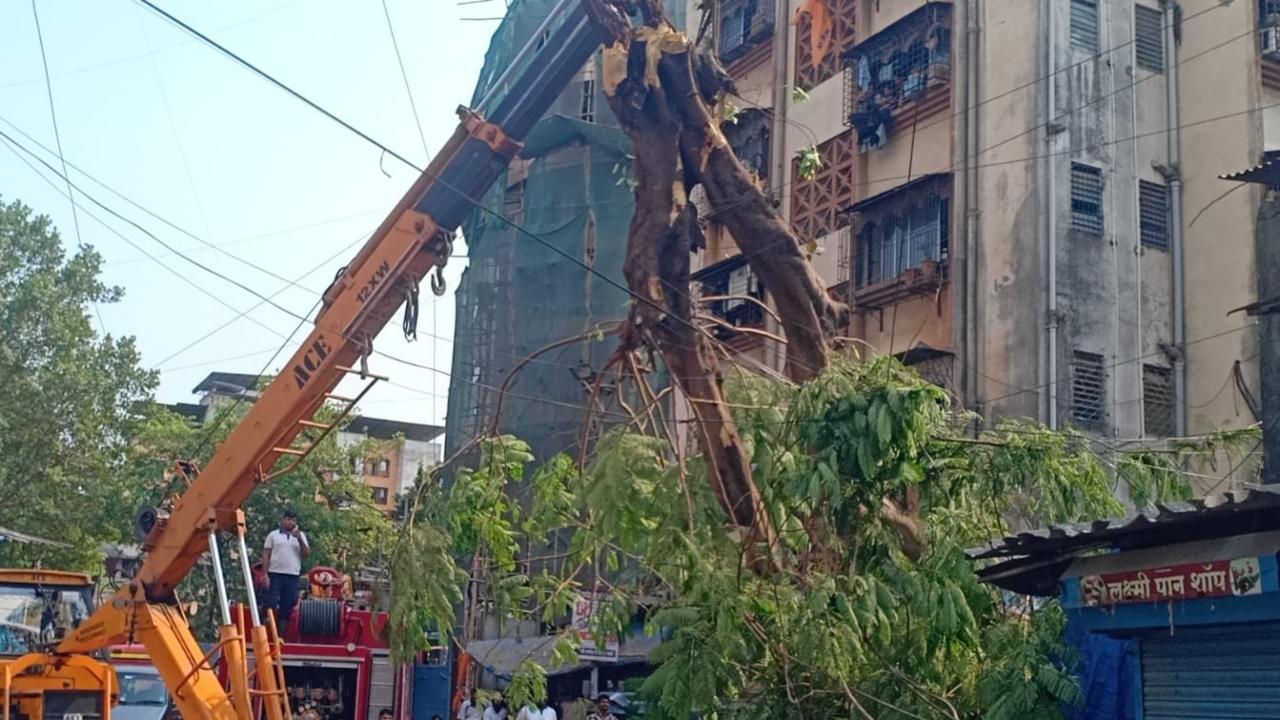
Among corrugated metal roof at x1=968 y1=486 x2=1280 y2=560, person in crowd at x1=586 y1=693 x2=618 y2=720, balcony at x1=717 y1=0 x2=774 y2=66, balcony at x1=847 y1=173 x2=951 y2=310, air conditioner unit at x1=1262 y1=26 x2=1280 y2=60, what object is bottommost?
person in crowd at x1=586 y1=693 x2=618 y2=720

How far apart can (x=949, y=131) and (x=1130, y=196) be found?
296 cm

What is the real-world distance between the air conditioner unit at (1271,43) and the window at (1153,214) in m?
2.38

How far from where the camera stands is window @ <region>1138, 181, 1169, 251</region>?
840 inches

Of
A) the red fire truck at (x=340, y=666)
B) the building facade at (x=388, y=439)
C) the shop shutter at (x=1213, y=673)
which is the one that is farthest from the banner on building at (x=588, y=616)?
the building facade at (x=388, y=439)

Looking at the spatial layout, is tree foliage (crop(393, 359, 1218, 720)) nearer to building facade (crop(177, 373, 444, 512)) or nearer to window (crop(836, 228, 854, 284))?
window (crop(836, 228, 854, 284))

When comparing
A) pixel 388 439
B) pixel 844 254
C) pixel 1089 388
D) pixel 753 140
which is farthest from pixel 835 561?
pixel 388 439

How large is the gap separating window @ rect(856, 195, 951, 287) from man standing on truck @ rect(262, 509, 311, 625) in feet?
35.6

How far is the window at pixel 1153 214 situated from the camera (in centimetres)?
2134

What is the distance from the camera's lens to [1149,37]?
71.5 feet

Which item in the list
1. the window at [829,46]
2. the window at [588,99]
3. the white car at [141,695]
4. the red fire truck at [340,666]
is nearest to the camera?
the white car at [141,695]

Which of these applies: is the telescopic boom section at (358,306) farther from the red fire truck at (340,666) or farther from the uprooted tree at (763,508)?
the red fire truck at (340,666)

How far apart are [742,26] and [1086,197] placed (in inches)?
400

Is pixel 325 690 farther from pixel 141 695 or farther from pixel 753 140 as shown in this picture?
pixel 753 140

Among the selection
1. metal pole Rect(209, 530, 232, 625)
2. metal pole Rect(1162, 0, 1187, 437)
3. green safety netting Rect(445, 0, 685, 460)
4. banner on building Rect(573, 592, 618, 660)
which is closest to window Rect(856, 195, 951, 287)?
metal pole Rect(1162, 0, 1187, 437)
